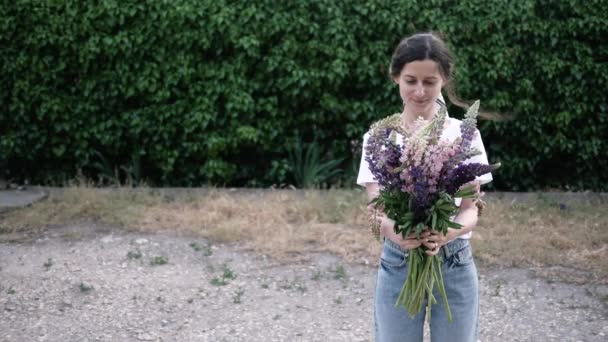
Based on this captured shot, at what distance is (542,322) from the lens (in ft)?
14.4

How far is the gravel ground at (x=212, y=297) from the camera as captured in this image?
4.28 metres

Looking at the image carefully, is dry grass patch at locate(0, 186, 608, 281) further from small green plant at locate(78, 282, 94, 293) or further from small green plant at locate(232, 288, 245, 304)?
small green plant at locate(78, 282, 94, 293)

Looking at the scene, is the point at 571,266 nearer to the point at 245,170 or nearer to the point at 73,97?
the point at 245,170

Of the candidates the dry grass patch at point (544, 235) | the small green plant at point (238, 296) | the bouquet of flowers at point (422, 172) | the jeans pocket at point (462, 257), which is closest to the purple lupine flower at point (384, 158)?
the bouquet of flowers at point (422, 172)

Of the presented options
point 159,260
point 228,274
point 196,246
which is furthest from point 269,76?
point 228,274

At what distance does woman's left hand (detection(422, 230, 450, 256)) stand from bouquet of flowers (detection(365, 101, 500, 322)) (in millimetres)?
22

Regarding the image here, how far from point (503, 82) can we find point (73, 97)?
393 cm

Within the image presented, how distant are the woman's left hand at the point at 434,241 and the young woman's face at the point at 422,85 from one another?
452 mm

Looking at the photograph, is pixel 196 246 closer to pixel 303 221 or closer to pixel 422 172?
pixel 303 221

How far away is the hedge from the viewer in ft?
22.7

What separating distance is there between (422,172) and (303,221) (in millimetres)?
3797

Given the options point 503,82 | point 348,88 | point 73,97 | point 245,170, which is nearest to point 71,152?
point 73,97

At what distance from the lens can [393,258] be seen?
2.57m

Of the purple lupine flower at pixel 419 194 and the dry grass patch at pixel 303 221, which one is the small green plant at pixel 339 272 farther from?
the purple lupine flower at pixel 419 194
